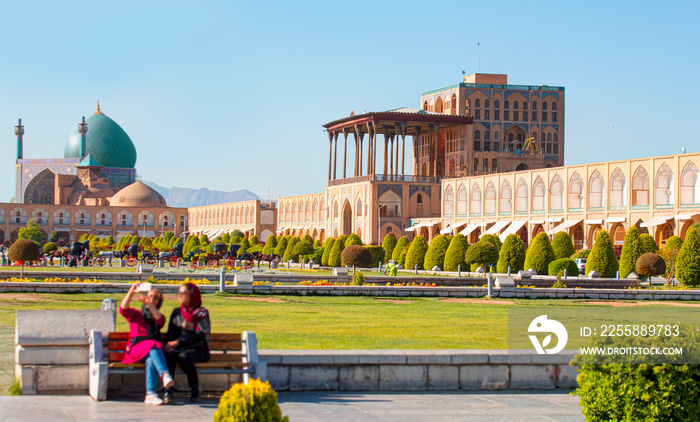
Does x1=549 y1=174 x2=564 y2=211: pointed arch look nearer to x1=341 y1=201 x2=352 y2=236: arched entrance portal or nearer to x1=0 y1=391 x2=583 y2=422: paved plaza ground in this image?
x1=341 y1=201 x2=352 y2=236: arched entrance portal

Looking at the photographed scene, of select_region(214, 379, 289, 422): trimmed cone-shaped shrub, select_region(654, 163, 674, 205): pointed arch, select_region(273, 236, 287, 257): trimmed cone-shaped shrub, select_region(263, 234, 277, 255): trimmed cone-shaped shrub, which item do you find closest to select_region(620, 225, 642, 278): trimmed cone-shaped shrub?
select_region(654, 163, 674, 205): pointed arch

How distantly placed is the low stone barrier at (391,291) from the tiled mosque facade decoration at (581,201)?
19.7m

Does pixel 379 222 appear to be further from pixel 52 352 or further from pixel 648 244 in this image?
pixel 52 352

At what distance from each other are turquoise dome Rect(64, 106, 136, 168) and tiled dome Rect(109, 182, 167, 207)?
7711mm

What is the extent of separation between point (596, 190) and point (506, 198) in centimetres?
794

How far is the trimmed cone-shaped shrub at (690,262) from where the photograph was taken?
79.7ft

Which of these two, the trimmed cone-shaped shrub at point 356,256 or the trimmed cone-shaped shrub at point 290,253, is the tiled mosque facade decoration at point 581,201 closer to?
the trimmed cone-shaped shrub at point 290,253

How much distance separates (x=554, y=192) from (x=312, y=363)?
4148cm

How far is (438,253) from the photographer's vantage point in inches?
1371

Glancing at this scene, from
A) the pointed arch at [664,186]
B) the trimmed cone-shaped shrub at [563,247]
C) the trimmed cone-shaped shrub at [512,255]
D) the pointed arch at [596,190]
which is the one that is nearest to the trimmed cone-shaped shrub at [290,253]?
the trimmed cone-shaped shrub at [512,255]

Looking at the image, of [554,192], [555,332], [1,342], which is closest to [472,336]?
[555,332]

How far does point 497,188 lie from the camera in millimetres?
52094

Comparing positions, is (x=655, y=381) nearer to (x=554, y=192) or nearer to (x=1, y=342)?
(x=1, y=342)

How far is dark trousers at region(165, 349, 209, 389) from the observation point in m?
6.88
